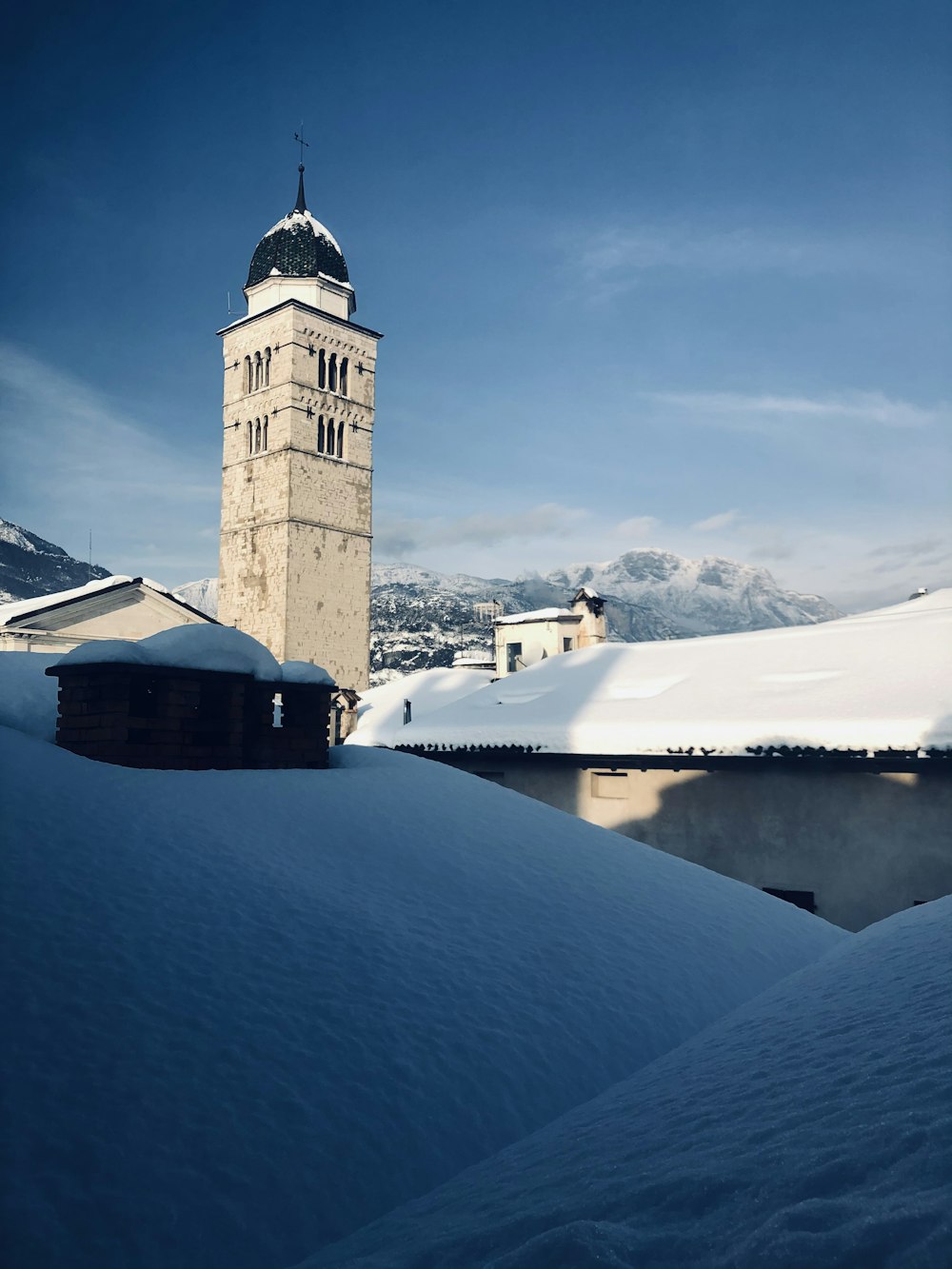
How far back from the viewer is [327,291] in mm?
35219

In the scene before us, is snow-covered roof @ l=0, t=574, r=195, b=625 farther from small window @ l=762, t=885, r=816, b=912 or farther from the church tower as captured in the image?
small window @ l=762, t=885, r=816, b=912

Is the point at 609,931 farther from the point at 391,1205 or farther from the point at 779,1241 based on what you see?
the point at 779,1241

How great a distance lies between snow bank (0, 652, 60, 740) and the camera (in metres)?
4.60

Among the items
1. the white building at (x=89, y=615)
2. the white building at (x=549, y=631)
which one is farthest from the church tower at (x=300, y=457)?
the white building at (x=89, y=615)

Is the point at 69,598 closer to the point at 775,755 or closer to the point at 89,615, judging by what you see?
the point at 89,615

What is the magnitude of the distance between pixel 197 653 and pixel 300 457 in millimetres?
30920

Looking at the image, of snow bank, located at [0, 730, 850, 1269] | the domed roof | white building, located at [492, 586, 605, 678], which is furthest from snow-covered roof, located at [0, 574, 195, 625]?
the domed roof

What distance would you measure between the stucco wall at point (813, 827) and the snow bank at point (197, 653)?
597 centimetres

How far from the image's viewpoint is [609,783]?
10.4 m

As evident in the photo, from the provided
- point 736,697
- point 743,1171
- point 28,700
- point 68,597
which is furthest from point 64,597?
point 743,1171

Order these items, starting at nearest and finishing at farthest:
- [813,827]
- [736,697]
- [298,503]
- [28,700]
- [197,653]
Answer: [197,653] < [28,700] < [813,827] < [736,697] < [298,503]

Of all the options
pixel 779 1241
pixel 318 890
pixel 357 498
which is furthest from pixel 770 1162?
pixel 357 498

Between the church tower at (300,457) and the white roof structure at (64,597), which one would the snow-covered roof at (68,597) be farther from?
the church tower at (300,457)

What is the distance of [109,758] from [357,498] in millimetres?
32357
